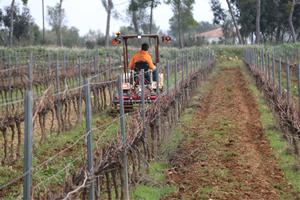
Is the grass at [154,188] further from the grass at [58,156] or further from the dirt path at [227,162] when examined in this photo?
the grass at [58,156]

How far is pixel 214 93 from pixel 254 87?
173cm

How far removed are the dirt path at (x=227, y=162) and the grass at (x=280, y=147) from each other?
10 centimetres

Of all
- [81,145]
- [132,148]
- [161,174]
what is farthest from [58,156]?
[132,148]

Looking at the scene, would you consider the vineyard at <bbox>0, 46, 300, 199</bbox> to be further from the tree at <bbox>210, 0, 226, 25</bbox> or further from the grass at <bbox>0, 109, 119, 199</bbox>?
the tree at <bbox>210, 0, 226, 25</bbox>

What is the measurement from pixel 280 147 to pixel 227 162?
1.34m

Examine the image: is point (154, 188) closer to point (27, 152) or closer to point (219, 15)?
point (27, 152)

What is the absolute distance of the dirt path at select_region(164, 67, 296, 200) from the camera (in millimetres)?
6664

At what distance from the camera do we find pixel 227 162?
799 cm

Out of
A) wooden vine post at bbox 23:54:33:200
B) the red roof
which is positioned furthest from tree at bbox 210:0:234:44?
wooden vine post at bbox 23:54:33:200

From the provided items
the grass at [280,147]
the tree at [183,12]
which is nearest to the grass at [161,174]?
the grass at [280,147]

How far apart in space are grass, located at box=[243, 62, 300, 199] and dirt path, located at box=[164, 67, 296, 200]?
0.10m

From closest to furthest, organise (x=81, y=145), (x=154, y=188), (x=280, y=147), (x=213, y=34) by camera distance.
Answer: (x=154, y=188)
(x=280, y=147)
(x=81, y=145)
(x=213, y=34)

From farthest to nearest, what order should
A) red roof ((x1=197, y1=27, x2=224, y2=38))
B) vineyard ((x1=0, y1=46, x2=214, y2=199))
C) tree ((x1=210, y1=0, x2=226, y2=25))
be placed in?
red roof ((x1=197, y1=27, x2=224, y2=38))
tree ((x1=210, y1=0, x2=226, y2=25))
vineyard ((x1=0, y1=46, x2=214, y2=199))

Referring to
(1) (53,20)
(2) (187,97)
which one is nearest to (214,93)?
(2) (187,97)
